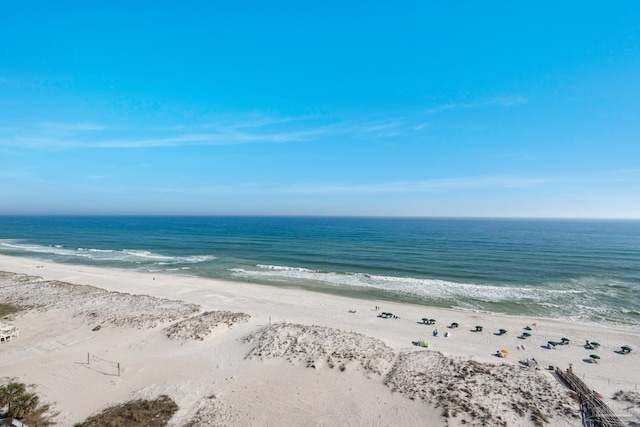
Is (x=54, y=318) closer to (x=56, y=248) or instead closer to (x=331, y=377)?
(x=331, y=377)

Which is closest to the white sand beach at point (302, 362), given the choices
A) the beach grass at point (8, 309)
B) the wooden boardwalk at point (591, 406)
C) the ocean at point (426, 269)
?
the wooden boardwalk at point (591, 406)

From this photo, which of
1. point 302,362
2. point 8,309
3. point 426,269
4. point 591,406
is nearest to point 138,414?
point 302,362

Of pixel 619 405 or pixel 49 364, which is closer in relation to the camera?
pixel 619 405

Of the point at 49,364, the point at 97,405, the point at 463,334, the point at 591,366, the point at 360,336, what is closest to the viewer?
the point at 97,405

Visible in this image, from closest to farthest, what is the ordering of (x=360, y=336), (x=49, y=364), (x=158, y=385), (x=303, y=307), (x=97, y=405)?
(x=97, y=405)
(x=158, y=385)
(x=49, y=364)
(x=360, y=336)
(x=303, y=307)

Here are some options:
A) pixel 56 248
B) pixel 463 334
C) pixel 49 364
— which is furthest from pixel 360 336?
pixel 56 248

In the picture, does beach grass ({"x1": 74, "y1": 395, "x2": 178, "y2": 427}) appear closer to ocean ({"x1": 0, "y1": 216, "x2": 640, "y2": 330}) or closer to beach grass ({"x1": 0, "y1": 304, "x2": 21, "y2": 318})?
beach grass ({"x1": 0, "y1": 304, "x2": 21, "y2": 318})
